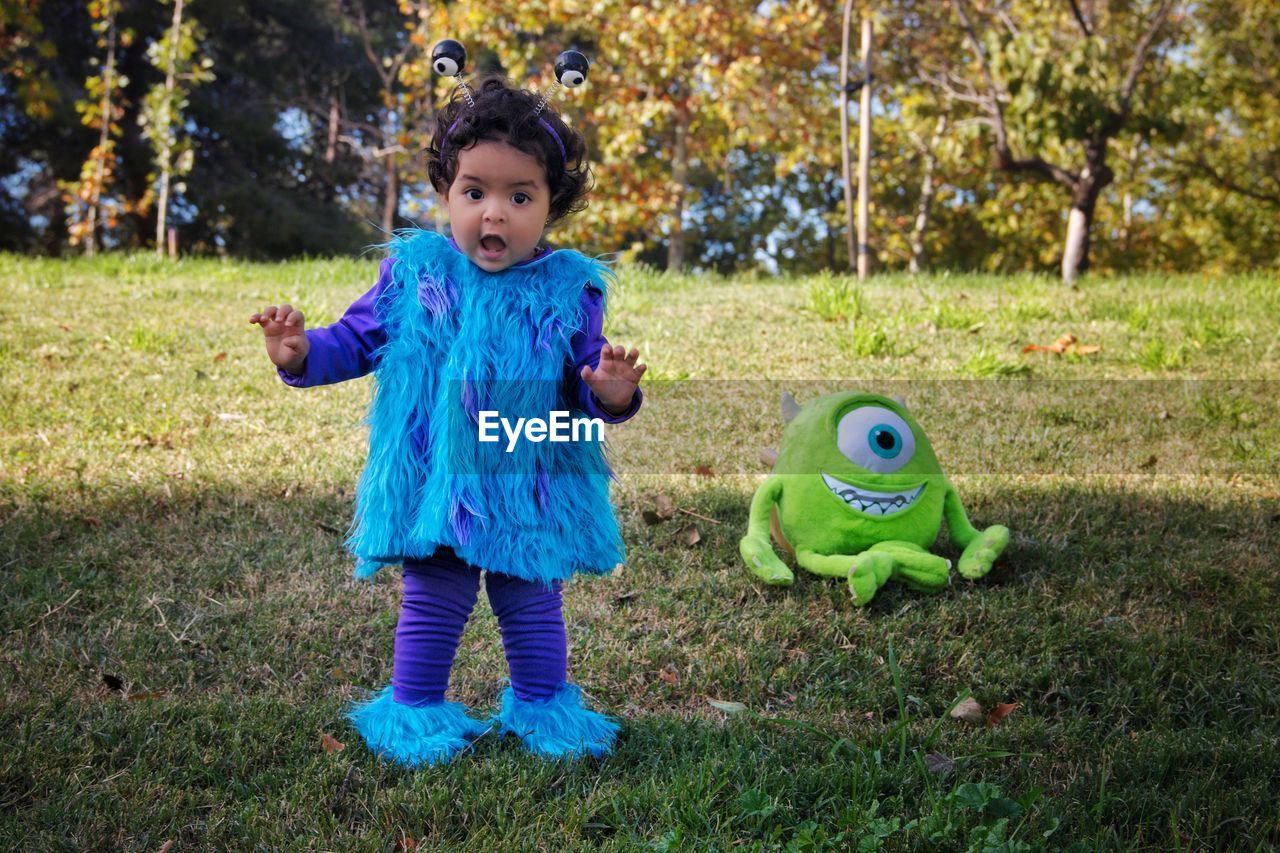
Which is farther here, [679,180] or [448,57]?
[679,180]

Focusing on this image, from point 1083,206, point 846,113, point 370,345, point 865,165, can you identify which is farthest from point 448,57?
point 1083,206

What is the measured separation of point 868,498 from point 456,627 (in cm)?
137

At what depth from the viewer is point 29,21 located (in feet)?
34.1

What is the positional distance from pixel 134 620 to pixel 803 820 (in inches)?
75.9

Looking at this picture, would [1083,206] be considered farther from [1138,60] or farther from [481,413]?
[481,413]

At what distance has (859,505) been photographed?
320 centimetres

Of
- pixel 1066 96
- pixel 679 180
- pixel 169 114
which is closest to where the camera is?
pixel 1066 96

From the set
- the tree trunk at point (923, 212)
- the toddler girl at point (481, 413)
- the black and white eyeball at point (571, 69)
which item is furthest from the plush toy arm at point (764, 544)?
the tree trunk at point (923, 212)

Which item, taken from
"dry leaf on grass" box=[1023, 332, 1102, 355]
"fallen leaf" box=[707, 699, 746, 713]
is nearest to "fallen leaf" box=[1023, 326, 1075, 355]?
"dry leaf on grass" box=[1023, 332, 1102, 355]

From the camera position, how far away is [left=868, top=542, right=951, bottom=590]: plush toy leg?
311 cm

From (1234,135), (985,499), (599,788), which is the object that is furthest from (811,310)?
(1234,135)

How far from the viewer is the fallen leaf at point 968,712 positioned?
261 centimetres

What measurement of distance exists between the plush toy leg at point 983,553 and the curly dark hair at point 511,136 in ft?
5.32

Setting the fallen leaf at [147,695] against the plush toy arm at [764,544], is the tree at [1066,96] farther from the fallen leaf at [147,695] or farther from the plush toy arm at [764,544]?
the fallen leaf at [147,695]
